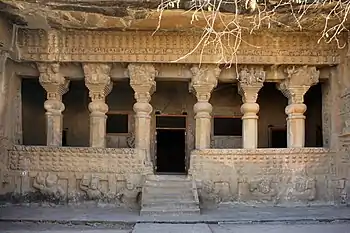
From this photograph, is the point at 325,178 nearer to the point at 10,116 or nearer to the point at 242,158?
the point at 242,158

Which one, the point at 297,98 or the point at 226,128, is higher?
the point at 297,98

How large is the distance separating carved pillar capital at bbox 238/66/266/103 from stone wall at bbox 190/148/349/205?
1241 mm

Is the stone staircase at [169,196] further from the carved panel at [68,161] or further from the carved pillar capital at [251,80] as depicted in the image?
the carved pillar capital at [251,80]

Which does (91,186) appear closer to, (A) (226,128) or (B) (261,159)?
(B) (261,159)

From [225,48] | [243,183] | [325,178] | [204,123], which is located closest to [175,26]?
[225,48]

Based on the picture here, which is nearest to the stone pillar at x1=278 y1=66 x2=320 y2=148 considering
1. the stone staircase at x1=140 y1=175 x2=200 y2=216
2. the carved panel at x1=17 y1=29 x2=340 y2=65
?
the carved panel at x1=17 y1=29 x2=340 y2=65

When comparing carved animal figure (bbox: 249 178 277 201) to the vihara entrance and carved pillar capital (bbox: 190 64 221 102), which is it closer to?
carved pillar capital (bbox: 190 64 221 102)

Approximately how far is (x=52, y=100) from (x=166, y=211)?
3.55m

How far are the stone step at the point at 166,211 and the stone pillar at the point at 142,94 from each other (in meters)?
1.78

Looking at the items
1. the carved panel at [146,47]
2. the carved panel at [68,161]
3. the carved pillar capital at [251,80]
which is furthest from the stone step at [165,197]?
the carved panel at [146,47]

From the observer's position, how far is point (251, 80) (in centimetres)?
968

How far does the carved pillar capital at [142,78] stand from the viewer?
956cm

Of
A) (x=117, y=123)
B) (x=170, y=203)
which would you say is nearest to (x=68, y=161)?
(x=170, y=203)

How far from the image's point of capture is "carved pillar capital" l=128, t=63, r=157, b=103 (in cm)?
956
